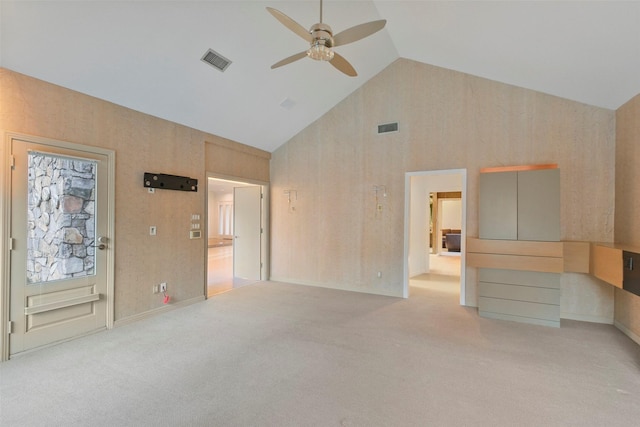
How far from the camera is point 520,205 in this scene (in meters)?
4.15

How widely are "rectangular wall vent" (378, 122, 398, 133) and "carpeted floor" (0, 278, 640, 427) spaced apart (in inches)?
131

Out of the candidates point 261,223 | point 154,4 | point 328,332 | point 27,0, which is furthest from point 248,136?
point 328,332

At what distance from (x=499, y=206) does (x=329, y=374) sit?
341 cm

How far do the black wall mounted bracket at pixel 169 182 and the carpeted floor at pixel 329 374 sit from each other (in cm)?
193

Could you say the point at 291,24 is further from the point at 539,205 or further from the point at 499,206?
the point at 539,205

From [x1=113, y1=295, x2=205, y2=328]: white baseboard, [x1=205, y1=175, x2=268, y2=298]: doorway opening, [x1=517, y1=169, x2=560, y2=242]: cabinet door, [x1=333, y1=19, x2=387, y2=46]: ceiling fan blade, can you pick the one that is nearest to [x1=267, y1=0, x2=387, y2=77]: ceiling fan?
[x1=333, y1=19, x2=387, y2=46]: ceiling fan blade

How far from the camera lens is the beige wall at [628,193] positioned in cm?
346

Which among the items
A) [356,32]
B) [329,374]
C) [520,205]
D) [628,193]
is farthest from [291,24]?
[628,193]

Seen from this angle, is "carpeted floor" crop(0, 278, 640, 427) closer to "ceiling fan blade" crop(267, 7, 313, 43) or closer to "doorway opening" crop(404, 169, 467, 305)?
"doorway opening" crop(404, 169, 467, 305)

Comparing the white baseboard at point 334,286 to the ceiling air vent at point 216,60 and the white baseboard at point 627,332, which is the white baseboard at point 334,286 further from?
the ceiling air vent at point 216,60

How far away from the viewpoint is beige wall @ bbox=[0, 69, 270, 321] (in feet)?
10.4

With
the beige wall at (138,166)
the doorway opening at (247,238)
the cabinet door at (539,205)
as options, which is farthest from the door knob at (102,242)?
the cabinet door at (539,205)

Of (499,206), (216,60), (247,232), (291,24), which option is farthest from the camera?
(247,232)

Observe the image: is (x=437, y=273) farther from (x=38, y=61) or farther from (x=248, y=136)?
(x=38, y=61)
